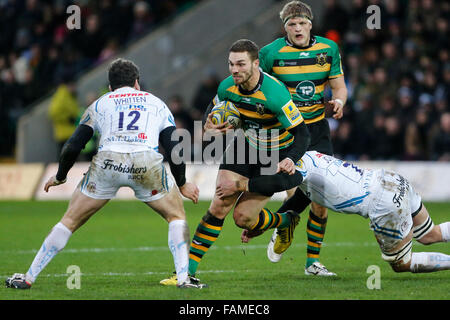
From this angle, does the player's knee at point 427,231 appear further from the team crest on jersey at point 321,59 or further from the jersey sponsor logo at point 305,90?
the team crest on jersey at point 321,59

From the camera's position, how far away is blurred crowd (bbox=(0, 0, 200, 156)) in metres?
23.0

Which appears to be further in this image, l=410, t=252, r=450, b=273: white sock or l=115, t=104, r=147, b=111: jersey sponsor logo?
l=410, t=252, r=450, b=273: white sock

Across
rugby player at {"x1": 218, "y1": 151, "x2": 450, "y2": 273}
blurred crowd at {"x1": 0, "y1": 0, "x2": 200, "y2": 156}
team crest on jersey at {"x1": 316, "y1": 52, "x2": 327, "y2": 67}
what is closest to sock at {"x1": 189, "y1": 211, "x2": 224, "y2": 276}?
rugby player at {"x1": 218, "y1": 151, "x2": 450, "y2": 273}

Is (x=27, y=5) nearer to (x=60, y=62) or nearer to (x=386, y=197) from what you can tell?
(x=60, y=62)

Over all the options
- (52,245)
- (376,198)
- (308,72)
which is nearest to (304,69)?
(308,72)

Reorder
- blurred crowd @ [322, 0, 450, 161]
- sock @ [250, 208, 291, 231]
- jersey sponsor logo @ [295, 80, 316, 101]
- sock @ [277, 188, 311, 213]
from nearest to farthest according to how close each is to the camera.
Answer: sock @ [250, 208, 291, 231]
jersey sponsor logo @ [295, 80, 316, 101]
sock @ [277, 188, 311, 213]
blurred crowd @ [322, 0, 450, 161]

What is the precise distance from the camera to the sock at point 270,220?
829 centimetres

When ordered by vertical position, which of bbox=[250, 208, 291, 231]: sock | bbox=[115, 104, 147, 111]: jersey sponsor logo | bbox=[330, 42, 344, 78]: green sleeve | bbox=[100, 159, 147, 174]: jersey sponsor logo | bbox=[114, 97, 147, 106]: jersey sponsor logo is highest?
bbox=[330, 42, 344, 78]: green sleeve

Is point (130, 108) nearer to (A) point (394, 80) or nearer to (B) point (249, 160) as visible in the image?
(B) point (249, 160)

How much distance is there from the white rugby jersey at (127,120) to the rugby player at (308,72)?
74.5 inches

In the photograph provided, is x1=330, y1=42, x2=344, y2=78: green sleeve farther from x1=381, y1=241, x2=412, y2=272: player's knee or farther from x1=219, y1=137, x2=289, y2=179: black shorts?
x1=381, y1=241, x2=412, y2=272: player's knee

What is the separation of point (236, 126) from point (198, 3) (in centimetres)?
1549

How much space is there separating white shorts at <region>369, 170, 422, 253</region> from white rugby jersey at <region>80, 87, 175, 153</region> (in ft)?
6.59
